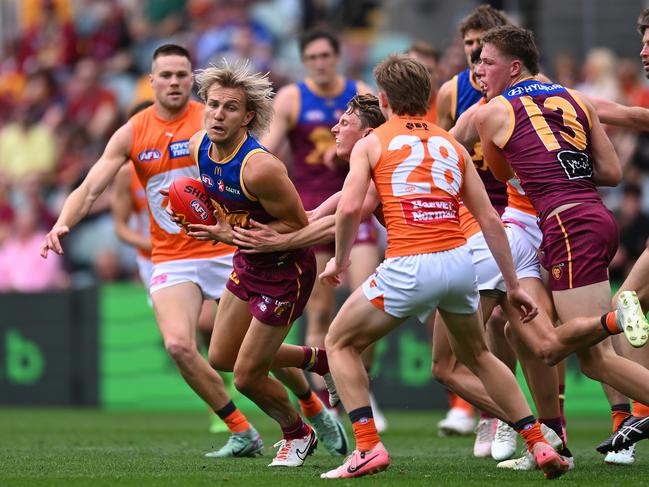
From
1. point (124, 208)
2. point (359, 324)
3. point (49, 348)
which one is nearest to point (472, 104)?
point (359, 324)

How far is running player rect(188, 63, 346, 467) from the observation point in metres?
7.62

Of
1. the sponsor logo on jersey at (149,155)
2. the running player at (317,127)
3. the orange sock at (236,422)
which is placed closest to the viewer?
the orange sock at (236,422)

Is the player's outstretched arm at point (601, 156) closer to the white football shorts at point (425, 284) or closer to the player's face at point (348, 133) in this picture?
the white football shorts at point (425, 284)

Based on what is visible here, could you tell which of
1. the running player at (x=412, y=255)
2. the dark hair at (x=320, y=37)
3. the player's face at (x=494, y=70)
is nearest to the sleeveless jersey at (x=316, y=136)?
the dark hair at (x=320, y=37)

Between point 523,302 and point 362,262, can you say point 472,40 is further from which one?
point 362,262

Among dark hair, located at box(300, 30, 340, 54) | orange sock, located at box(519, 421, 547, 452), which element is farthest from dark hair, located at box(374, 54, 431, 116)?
dark hair, located at box(300, 30, 340, 54)

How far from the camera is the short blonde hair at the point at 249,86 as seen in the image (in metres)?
7.79

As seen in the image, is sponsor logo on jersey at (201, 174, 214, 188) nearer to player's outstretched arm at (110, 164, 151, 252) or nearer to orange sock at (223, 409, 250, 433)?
orange sock at (223, 409, 250, 433)

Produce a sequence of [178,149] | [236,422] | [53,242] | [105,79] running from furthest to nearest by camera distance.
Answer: [105,79], [178,149], [236,422], [53,242]

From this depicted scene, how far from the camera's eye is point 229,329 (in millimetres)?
8000

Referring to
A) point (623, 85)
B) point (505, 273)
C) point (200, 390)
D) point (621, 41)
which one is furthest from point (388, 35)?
point (505, 273)

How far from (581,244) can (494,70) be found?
3.98 feet

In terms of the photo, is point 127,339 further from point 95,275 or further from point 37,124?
point 37,124

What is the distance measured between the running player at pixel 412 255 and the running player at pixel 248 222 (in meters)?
0.72
